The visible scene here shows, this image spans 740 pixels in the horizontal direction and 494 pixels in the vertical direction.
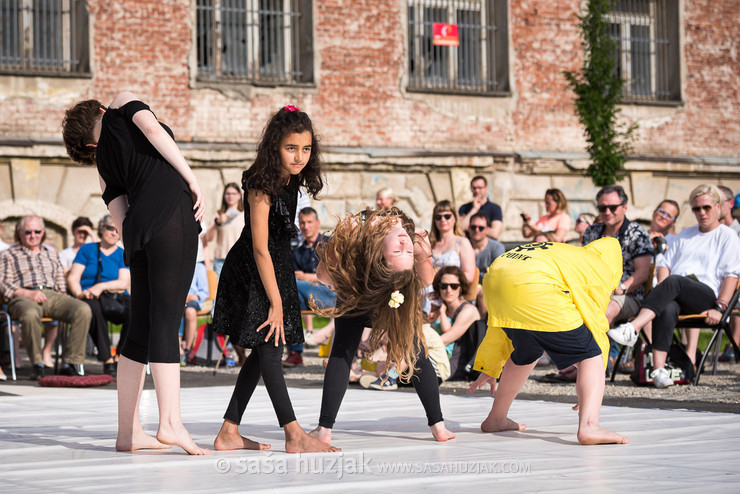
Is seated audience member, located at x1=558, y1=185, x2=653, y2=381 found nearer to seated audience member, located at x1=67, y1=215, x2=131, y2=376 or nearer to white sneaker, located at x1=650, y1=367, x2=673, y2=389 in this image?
Answer: white sneaker, located at x1=650, y1=367, x2=673, y2=389

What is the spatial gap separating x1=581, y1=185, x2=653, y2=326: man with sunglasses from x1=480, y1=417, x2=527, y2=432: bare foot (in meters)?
3.53

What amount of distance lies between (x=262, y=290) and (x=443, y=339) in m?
4.46

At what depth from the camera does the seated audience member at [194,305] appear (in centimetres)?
1198

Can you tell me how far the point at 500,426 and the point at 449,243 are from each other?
4876 mm

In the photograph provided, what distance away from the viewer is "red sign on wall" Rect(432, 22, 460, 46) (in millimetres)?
18781

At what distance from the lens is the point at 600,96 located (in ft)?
61.6

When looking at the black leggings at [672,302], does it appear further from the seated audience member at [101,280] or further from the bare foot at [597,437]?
the seated audience member at [101,280]

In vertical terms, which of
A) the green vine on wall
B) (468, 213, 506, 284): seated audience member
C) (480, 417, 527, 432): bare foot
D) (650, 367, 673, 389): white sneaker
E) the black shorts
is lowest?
(650, 367, 673, 389): white sneaker

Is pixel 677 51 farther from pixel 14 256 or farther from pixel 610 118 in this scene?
pixel 14 256

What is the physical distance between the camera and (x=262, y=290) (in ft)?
17.9

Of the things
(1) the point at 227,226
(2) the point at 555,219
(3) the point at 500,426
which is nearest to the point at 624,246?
(3) the point at 500,426

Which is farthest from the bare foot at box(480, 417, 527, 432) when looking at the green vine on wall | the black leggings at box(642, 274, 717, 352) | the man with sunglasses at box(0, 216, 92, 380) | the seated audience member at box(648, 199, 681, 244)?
the green vine on wall

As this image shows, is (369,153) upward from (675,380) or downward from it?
upward

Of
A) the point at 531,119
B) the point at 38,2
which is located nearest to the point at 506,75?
the point at 531,119
